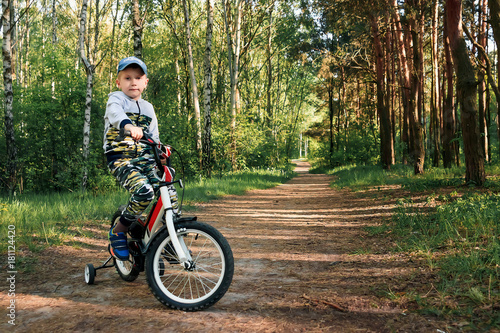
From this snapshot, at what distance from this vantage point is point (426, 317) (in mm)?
2627

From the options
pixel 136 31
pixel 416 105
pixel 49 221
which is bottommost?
pixel 49 221

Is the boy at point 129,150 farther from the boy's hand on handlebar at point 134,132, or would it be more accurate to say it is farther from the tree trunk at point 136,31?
the tree trunk at point 136,31

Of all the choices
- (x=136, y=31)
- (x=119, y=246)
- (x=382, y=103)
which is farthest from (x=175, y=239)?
(x=382, y=103)

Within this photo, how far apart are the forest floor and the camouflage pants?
0.79m

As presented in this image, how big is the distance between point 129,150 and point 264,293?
184 centimetres

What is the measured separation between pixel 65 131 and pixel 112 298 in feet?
46.1

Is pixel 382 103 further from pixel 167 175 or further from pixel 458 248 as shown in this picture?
pixel 167 175

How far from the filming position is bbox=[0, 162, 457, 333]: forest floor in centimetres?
259

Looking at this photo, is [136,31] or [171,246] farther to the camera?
[136,31]

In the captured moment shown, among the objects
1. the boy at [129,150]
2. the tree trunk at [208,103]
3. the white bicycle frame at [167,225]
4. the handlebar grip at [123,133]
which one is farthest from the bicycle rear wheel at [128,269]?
the tree trunk at [208,103]

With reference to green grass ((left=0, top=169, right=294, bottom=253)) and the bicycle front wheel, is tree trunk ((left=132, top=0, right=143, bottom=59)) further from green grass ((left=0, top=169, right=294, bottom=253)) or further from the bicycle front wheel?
the bicycle front wheel

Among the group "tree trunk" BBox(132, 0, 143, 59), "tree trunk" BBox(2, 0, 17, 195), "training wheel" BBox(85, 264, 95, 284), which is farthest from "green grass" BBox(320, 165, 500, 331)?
"tree trunk" BBox(2, 0, 17, 195)

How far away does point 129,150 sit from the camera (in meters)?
3.24

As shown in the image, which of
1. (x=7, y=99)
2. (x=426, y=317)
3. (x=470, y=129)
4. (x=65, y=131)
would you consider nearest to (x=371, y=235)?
(x=426, y=317)
